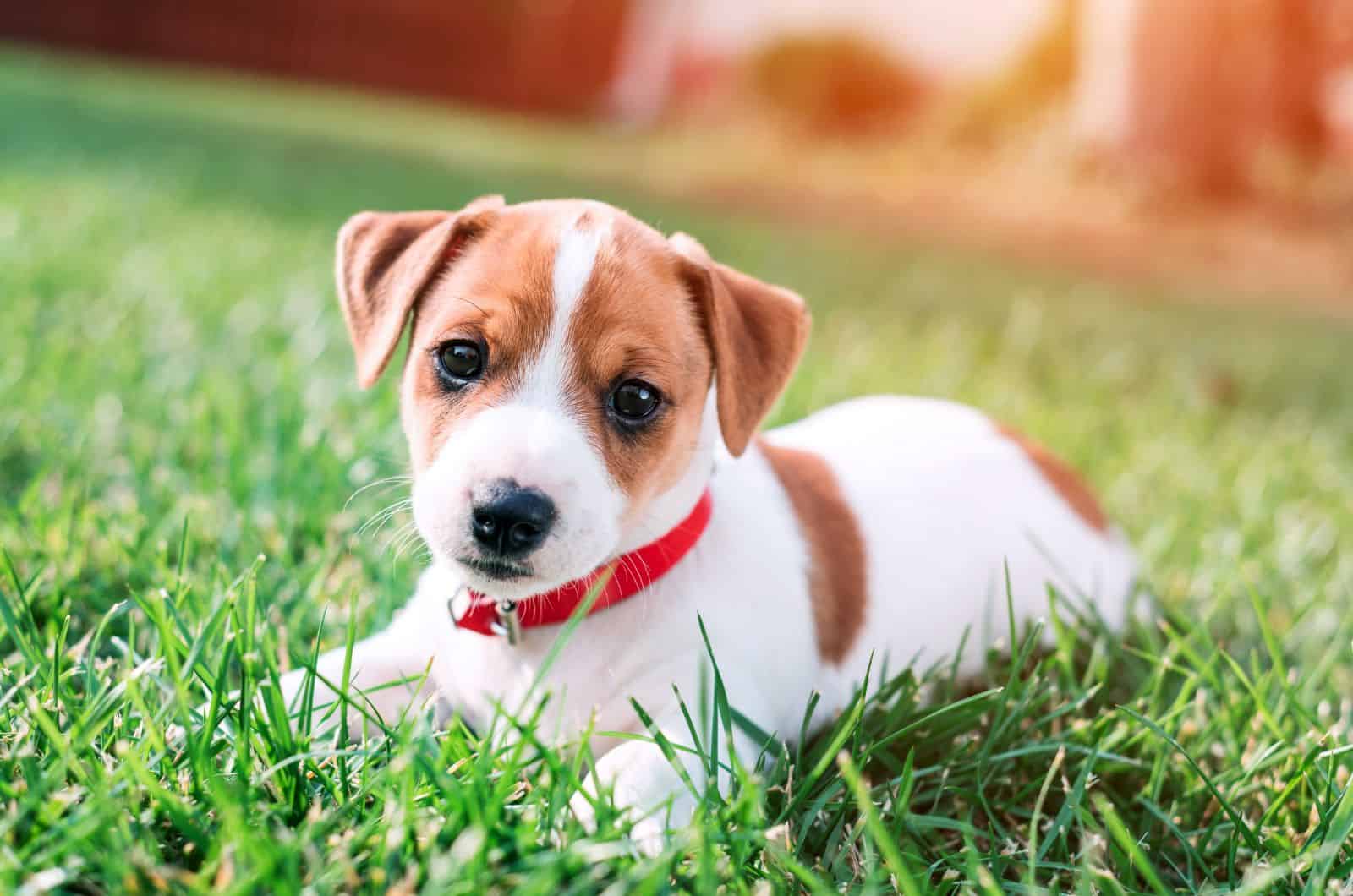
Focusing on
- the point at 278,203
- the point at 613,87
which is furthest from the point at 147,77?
the point at 278,203

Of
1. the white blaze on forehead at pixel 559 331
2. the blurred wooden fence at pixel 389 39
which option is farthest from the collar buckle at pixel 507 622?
the blurred wooden fence at pixel 389 39

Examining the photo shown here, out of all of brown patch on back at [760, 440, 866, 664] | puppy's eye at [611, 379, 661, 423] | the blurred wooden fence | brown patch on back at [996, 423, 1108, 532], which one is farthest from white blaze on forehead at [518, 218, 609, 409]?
the blurred wooden fence

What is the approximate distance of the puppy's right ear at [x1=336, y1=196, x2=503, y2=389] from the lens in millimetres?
2994

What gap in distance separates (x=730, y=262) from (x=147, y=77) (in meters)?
17.3

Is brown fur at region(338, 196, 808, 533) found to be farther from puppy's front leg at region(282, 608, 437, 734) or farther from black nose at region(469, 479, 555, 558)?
puppy's front leg at region(282, 608, 437, 734)

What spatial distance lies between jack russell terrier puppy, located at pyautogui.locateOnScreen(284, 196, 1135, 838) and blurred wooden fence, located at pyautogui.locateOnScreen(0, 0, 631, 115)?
88.2 ft

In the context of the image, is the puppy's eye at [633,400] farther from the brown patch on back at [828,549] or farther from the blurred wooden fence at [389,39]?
the blurred wooden fence at [389,39]

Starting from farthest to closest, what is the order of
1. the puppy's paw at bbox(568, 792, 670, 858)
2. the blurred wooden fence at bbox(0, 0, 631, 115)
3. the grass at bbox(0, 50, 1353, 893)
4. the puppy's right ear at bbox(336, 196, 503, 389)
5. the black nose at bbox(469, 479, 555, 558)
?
the blurred wooden fence at bbox(0, 0, 631, 115) → the puppy's right ear at bbox(336, 196, 503, 389) → the black nose at bbox(469, 479, 555, 558) → the puppy's paw at bbox(568, 792, 670, 858) → the grass at bbox(0, 50, 1353, 893)

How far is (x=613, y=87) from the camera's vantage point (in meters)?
29.5

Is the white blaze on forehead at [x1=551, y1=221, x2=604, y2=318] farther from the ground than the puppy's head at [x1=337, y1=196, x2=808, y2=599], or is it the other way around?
the white blaze on forehead at [x1=551, y1=221, x2=604, y2=318]

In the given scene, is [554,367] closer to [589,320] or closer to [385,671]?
[589,320]

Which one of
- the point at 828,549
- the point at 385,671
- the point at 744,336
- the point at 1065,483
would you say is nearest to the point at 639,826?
the point at 385,671

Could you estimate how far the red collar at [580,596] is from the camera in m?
2.88

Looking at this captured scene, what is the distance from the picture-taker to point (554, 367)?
276 centimetres
